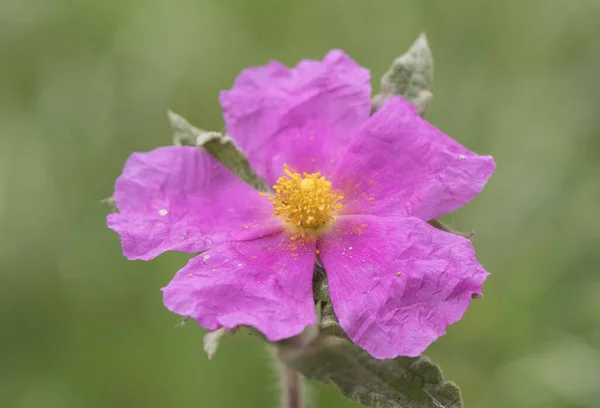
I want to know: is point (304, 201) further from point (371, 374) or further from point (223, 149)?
point (371, 374)

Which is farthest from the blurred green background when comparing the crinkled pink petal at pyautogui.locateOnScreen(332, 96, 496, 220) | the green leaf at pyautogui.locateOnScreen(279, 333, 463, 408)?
the crinkled pink petal at pyautogui.locateOnScreen(332, 96, 496, 220)

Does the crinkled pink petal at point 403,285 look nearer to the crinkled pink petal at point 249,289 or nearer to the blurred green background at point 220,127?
the crinkled pink petal at point 249,289

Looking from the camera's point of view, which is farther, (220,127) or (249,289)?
(220,127)

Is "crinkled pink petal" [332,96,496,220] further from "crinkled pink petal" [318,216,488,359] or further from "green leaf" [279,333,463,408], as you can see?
"green leaf" [279,333,463,408]

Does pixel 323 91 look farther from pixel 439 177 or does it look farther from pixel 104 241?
pixel 104 241

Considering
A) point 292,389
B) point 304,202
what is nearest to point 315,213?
point 304,202

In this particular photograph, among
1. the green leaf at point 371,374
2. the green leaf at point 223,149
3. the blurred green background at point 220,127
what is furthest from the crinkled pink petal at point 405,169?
the blurred green background at point 220,127
